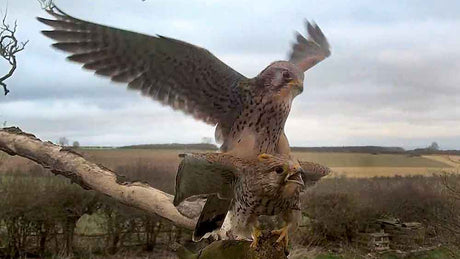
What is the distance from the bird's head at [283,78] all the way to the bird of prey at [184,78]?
0.32 feet

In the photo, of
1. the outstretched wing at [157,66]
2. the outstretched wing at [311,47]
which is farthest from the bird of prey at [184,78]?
the outstretched wing at [311,47]

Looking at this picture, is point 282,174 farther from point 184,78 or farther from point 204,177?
point 184,78

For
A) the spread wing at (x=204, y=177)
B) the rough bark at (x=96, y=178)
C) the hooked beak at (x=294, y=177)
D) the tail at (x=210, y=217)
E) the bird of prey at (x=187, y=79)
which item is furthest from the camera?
the rough bark at (x=96, y=178)

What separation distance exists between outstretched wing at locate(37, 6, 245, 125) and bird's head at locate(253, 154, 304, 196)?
1179 mm

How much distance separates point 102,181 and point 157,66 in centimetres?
105

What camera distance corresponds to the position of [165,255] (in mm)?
11859

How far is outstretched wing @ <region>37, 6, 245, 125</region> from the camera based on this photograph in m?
3.41

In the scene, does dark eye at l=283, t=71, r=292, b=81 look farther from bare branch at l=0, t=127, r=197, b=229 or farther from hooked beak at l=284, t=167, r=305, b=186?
bare branch at l=0, t=127, r=197, b=229

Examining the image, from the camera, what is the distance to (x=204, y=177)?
257 cm

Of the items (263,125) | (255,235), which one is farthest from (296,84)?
(255,235)

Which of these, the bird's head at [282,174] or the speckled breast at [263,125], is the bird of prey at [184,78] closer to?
the speckled breast at [263,125]

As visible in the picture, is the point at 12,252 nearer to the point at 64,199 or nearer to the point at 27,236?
the point at 27,236

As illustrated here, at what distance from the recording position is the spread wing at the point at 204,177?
2.45m

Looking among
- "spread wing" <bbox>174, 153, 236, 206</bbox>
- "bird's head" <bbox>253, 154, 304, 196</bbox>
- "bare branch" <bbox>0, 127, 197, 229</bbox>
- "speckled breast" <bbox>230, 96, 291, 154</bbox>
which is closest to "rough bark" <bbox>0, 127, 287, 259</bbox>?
"bare branch" <bbox>0, 127, 197, 229</bbox>
